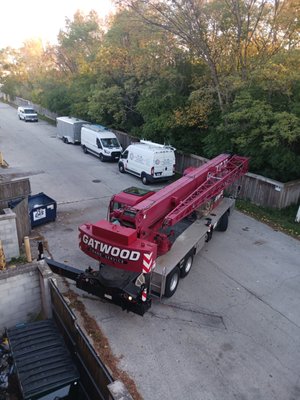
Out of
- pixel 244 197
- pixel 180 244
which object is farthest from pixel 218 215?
pixel 244 197

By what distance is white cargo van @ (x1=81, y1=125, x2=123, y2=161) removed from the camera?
75.9 feet

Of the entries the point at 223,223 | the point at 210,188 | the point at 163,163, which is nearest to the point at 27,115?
the point at 163,163

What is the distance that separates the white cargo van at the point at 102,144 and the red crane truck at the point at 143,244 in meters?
12.7

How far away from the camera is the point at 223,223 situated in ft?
43.4

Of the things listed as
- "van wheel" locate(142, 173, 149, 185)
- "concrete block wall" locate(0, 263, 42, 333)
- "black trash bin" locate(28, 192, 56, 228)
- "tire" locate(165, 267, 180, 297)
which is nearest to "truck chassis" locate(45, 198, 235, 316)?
"tire" locate(165, 267, 180, 297)

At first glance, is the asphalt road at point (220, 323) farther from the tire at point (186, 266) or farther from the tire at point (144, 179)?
the tire at point (144, 179)

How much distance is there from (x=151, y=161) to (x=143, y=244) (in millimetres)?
11189

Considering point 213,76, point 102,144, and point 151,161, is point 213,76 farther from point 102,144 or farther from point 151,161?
point 102,144

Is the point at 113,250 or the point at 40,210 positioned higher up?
the point at 113,250

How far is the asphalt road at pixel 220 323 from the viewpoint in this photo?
6672 millimetres

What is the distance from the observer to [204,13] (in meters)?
16.8

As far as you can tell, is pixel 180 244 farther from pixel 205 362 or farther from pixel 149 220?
pixel 205 362

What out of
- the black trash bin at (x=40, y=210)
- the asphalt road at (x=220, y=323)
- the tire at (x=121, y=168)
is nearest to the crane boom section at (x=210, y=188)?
the asphalt road at (x=220, y=323)

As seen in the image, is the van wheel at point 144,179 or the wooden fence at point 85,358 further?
the van wheel at point 144,179
